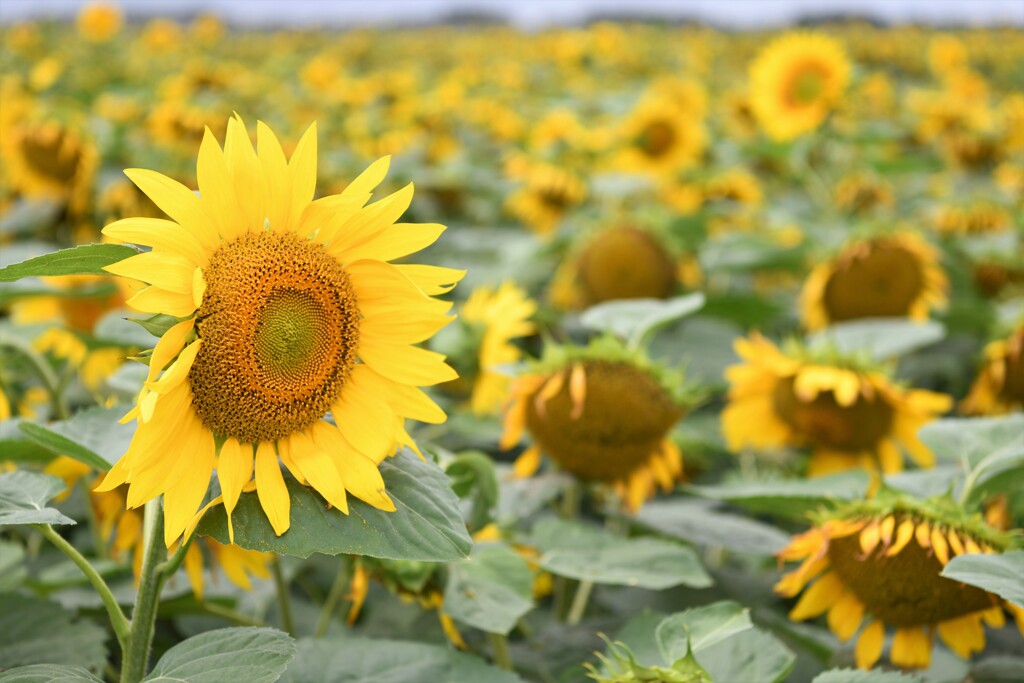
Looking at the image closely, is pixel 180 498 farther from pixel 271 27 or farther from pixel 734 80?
pixel 271 27

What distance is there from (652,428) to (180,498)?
789mm

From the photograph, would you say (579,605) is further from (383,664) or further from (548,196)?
(548,196)

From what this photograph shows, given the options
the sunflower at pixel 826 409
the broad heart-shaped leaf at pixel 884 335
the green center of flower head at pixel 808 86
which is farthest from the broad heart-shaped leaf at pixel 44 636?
the green center of flower head at pixel 808 86

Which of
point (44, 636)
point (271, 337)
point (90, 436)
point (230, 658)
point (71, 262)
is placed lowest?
point (44, 636)

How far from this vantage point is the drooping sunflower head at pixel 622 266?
7.72 feet

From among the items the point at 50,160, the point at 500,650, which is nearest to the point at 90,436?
the point at 500,650

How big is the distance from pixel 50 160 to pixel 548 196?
57.8 inches

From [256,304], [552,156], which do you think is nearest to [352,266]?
[256,304]

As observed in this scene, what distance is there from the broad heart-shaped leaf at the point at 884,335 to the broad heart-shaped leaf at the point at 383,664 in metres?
1.10

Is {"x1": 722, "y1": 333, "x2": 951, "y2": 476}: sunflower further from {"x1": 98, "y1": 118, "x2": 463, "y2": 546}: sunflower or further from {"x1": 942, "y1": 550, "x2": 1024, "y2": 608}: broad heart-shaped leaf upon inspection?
{"x1": 98, "y1": 118, "x2": 463, "y2": 546}: sunflower

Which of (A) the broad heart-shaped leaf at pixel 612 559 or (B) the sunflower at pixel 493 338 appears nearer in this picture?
(A) the broad heart-shaped leaf at pixel 612 559

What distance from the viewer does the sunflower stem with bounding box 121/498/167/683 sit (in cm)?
→ 91

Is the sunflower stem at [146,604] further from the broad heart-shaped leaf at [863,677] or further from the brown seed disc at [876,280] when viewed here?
the brown seed disc at [876,280]

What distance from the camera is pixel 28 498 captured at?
0.91m
